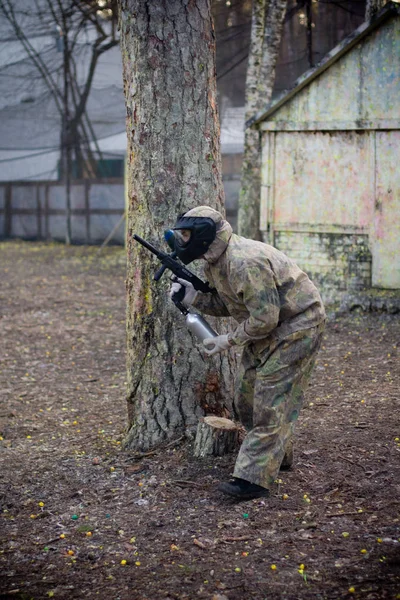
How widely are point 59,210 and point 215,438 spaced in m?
16.3

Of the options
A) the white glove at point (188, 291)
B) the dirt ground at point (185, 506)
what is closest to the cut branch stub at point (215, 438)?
the dirt ground at point (185, 506)

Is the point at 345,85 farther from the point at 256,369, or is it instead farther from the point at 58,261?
the point at 58,261

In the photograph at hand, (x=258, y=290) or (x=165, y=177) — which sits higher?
(x=165, y=177)

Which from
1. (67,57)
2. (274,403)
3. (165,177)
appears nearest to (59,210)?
(67,57)

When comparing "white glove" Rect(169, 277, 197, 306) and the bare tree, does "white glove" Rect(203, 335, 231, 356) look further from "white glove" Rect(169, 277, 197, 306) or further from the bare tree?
the bare tree

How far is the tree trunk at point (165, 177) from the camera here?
15.1ft

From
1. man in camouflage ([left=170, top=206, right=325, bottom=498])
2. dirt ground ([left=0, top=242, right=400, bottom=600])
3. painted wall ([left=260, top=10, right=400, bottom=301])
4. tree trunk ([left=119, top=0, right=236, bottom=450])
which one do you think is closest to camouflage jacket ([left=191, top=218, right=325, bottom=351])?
man in camouflage ([left=170, top=206, right=325, bottom=498])

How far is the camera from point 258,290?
3.79 m

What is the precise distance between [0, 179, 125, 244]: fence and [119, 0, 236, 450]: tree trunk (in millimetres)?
13662

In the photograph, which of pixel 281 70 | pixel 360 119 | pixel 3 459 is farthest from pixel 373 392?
pixel 281 70

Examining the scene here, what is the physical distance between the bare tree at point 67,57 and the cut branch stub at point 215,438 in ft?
50.2

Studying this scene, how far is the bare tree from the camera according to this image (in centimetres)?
1831

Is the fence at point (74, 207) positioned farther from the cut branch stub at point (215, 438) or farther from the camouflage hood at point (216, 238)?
the camouflage hood at point (216, 238)

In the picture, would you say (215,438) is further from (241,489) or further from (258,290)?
(258,290)
